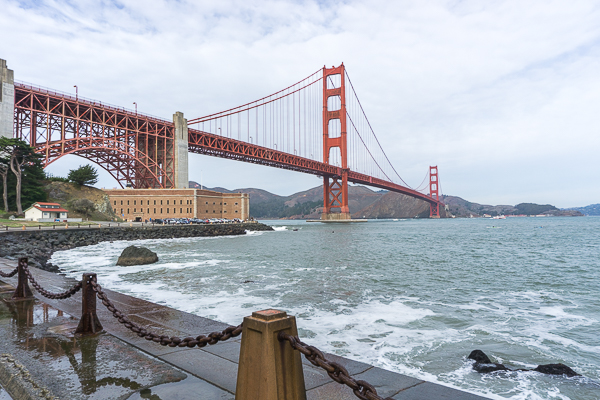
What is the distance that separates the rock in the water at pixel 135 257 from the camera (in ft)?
56.3

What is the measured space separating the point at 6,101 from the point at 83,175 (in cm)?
1289

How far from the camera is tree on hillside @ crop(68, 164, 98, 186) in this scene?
51.6 m

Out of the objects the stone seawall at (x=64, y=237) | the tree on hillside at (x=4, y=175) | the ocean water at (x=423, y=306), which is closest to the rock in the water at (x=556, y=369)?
the ocean water at (x=423, y=306)

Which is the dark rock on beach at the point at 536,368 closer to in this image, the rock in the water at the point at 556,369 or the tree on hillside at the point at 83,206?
the rock in the water at the point at 556,369

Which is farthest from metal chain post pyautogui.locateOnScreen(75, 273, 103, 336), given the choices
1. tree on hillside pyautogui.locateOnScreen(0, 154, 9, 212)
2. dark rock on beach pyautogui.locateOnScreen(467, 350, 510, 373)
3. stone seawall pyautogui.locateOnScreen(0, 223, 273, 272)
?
tree on hillside pyautogui.locateOnScreen(0, 154, 9, 212)

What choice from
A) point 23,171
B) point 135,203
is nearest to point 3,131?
point 23,171

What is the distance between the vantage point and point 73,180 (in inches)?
2035

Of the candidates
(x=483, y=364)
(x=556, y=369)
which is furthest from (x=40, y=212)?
(x=556, y=369)

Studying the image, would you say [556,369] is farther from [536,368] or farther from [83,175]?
[83,175]

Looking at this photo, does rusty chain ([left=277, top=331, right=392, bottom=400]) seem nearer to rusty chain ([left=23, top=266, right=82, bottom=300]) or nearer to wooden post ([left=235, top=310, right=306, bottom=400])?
wooden post ([left=235, top=310, right=306, bottom=400])

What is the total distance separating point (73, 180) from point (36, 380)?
56653 mm

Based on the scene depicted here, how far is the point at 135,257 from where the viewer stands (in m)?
17.4

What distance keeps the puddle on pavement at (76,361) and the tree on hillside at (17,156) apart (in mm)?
41716

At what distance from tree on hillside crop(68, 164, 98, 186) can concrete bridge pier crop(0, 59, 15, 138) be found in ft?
33.9
